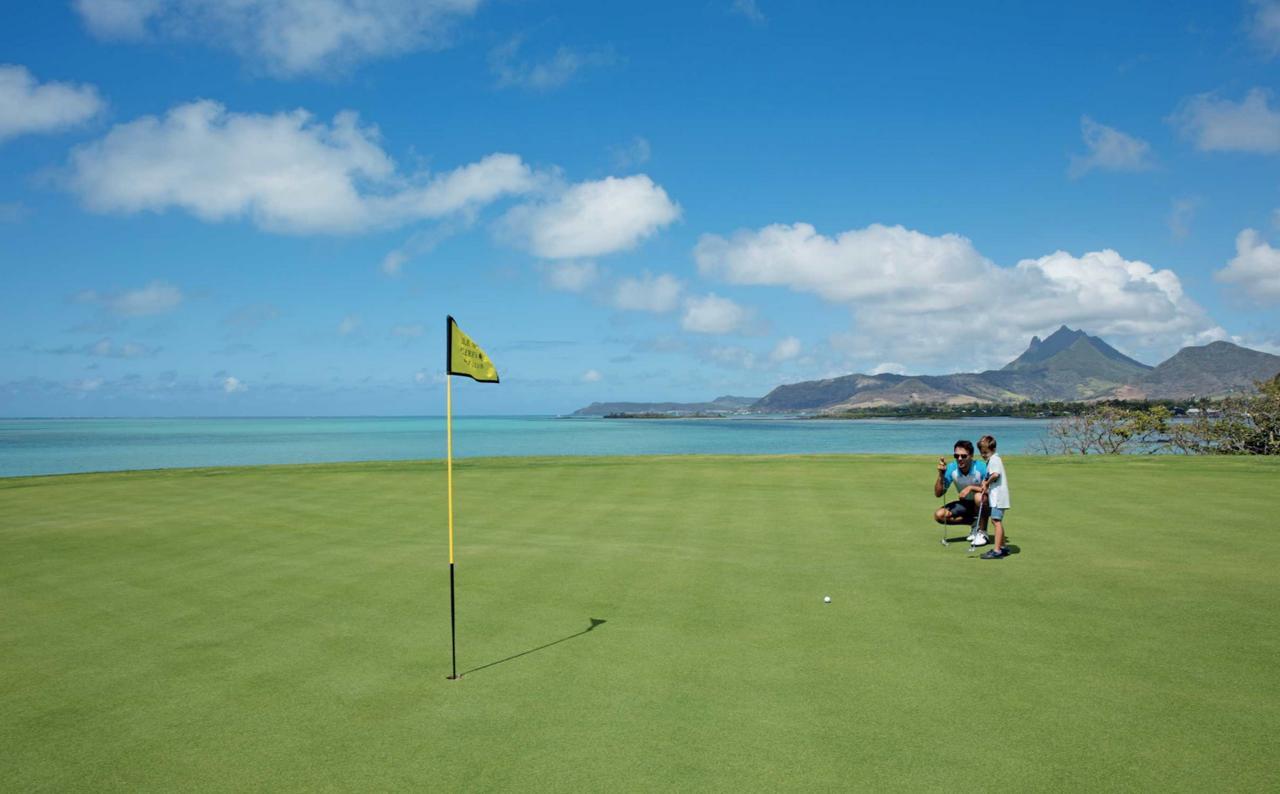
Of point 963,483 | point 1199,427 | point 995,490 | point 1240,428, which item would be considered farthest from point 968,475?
point 1199,427

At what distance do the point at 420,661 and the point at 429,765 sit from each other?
2022 millimetres

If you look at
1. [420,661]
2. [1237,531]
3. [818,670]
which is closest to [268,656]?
[420,661]

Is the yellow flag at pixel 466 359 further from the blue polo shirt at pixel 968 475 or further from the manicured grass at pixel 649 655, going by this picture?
the blue polo shirt at pixel 968 475

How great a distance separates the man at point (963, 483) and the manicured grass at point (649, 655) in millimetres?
496

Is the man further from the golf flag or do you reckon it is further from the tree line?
the tree line

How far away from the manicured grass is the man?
0.50m

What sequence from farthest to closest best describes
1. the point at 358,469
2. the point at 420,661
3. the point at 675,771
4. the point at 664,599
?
the point at 358,469
the point at 664,599
the point at 420,661
the point at 675,771

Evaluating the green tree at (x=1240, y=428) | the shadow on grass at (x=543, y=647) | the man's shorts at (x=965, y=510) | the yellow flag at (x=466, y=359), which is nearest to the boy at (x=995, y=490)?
the man's shorts at (x=965, y=510)

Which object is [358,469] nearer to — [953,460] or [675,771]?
[953,460]

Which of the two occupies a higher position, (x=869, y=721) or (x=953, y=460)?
(x=953, y=460)

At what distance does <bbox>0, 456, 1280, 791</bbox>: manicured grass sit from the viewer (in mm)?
4723

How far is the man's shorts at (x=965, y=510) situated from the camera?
479 inches

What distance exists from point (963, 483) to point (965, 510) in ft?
1.53

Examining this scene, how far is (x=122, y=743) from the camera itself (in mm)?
5152
